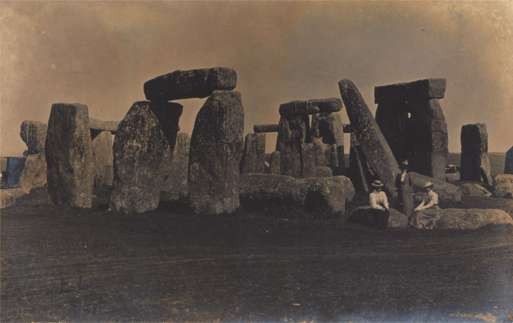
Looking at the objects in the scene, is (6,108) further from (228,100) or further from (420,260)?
(420,260)

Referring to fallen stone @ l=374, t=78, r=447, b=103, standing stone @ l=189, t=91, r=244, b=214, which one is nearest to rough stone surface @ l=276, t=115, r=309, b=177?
fallen stone @ l=374, t=78, r=447, b=103

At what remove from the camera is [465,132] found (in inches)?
625

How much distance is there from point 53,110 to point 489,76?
272 inches

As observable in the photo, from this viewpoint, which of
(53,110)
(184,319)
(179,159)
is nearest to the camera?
(184,319)

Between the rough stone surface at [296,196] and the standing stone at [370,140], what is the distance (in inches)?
50.5

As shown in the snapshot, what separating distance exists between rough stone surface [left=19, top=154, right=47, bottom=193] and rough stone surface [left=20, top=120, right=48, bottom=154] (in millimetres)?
379

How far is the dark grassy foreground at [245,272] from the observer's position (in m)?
4.39

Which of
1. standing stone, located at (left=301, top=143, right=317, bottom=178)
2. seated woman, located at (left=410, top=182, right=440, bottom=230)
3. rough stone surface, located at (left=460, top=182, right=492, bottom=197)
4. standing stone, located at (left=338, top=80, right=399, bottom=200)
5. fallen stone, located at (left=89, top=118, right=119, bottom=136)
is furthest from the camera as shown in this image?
standing stone, located at (left=301, top=143, right=317, bottom=178)

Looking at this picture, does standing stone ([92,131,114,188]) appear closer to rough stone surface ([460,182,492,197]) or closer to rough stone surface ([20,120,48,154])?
rough stone surface ([20,120,48,154])

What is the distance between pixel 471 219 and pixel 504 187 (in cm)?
485

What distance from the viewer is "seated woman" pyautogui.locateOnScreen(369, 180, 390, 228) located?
769 cm

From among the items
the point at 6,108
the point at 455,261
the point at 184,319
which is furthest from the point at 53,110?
the point at 455,261

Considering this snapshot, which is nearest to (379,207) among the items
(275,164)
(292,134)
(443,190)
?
(443,190)

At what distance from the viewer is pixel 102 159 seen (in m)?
14.3
